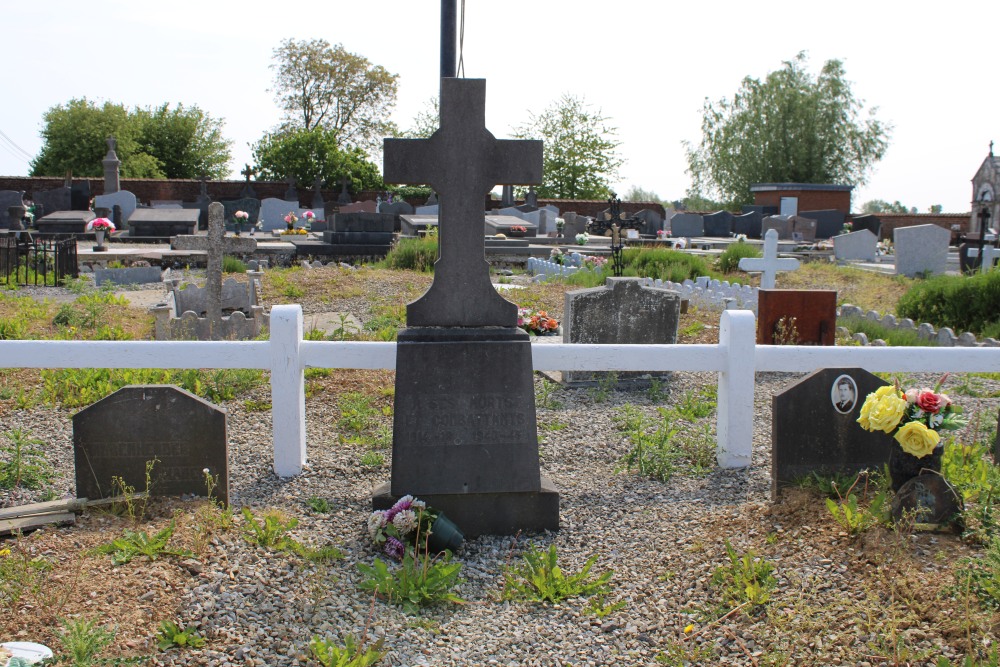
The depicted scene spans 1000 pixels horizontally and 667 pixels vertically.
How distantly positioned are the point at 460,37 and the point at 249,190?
38.2 metres

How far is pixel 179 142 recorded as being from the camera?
55.9 metres

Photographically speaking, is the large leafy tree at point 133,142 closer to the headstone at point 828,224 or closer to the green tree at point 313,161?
the green tree at point 313,161

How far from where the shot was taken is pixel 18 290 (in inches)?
575

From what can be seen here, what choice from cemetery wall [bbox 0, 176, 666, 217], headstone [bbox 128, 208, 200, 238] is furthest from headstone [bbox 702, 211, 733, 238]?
headstone [bbox 128, 208, 200, 238]

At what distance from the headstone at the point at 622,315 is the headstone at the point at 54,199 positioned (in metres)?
33.9

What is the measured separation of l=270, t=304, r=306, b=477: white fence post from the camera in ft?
16.8

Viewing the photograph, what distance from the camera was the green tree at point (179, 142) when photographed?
55438mm

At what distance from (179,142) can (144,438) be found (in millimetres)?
56199

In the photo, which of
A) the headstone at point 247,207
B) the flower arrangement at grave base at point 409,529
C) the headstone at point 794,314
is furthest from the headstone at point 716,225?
the flower arrangement at grave base at point 409,529

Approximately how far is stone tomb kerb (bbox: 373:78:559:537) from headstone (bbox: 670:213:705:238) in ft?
105

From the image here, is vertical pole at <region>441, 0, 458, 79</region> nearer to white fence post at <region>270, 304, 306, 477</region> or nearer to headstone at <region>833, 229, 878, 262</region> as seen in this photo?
white fence post at <region>270, 304, 306, 477</region>

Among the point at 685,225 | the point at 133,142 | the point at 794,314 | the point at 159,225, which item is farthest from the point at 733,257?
the point at 133,142

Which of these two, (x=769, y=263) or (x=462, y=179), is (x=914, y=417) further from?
(x=769, y=263)

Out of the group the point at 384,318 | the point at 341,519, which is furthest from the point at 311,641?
the point at 384,318
